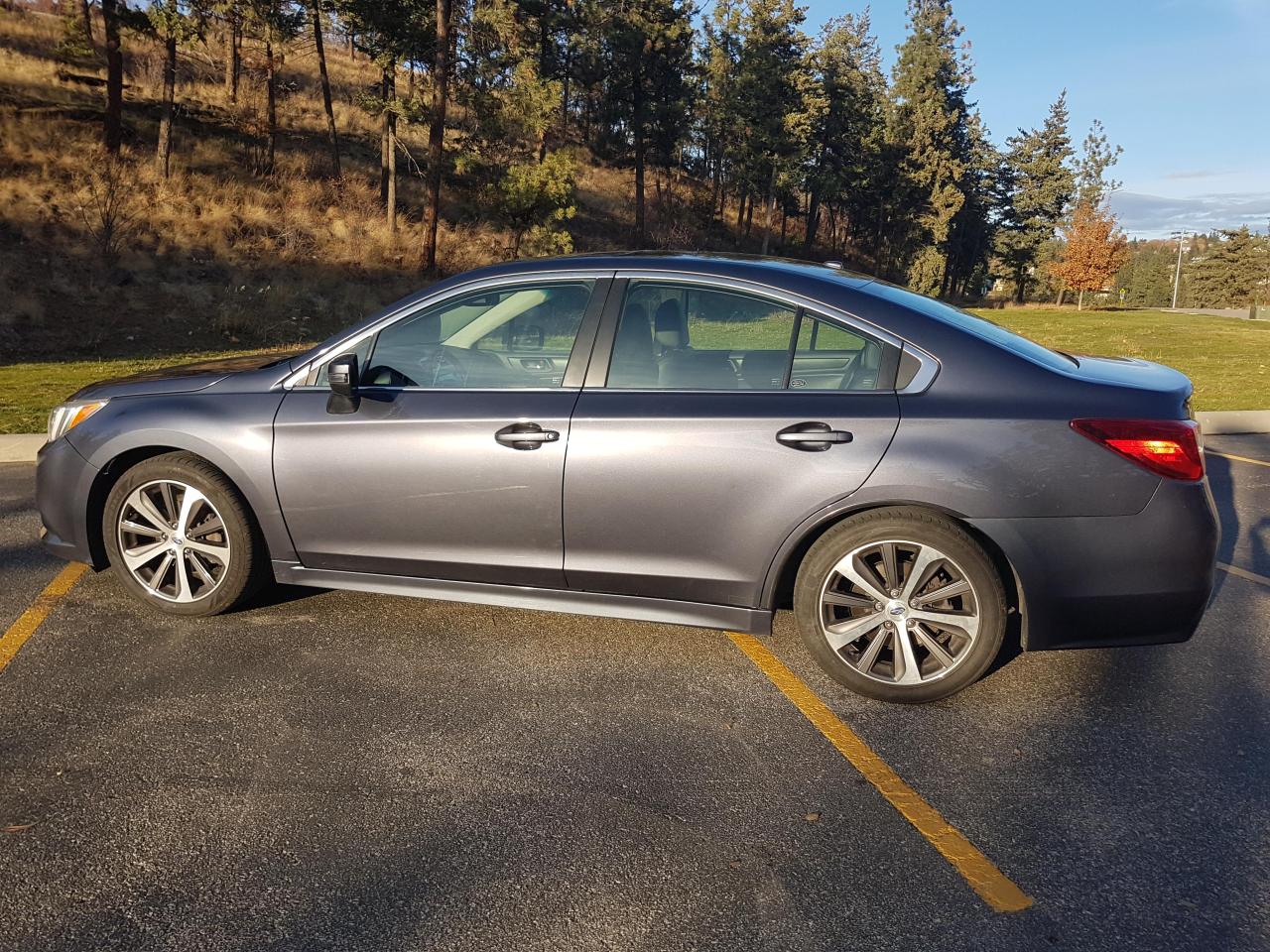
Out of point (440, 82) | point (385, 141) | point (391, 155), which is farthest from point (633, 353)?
point (385, 141)

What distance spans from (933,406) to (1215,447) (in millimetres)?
7746

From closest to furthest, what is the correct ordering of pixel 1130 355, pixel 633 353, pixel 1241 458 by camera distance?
pixel 633 353
pixel 1241 458
pixel 1130 355

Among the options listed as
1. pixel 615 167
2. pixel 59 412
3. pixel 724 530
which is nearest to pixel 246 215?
pixel 59 412

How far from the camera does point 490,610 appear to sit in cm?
464

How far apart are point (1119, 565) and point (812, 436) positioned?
1.21 m

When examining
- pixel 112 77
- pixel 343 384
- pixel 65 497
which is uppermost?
pixel 112 77

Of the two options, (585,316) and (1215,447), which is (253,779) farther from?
(1215,447)

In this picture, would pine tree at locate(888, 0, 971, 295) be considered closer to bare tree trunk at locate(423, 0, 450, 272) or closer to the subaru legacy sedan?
bare tree trunk at locate(423, 0, 450, 272)

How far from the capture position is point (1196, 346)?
2438 cm

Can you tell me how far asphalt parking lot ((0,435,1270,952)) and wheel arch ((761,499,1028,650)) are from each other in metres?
0.42

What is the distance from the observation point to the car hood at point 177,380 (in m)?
4.41

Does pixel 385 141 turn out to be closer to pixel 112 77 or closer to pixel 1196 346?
pixel 112 77

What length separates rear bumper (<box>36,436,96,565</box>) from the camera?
4395 mm

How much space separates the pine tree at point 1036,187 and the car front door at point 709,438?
248 feet
